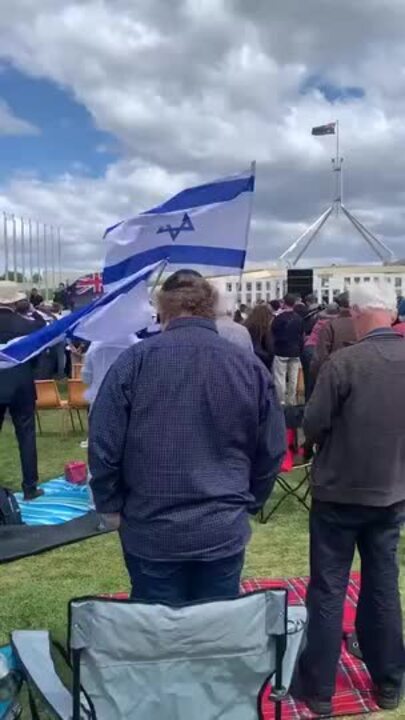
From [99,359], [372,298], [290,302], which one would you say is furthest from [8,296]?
[290,302]

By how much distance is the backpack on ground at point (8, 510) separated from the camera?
6.39 meters

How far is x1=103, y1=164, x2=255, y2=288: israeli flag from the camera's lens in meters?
6.17

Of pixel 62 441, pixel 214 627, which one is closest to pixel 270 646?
pixel 214 627

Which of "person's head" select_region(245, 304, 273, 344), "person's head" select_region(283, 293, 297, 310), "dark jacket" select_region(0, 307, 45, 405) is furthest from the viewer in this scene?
"person's head" select_region(283, 293, 297, 310)

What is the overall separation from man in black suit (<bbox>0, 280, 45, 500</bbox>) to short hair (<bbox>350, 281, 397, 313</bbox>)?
4.23 metres

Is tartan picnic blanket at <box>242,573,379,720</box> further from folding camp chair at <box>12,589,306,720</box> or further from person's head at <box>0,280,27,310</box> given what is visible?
person's head at <box>0,280,27,310</box>

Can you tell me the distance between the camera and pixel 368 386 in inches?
131

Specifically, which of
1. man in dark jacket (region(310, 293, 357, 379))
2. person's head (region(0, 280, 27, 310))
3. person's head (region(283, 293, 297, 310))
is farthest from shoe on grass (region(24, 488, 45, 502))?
person's head (region(283, 293, 297, 310))

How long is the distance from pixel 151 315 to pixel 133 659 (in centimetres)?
419

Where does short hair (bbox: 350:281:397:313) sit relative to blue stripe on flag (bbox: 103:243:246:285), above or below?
below

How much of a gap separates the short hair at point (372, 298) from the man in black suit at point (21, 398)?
423 centimetres

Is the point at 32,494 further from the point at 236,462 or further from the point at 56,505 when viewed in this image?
the point at 236,462

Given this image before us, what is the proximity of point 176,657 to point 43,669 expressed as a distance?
0.62 metres

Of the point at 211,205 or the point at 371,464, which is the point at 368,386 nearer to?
the point at 371,464
